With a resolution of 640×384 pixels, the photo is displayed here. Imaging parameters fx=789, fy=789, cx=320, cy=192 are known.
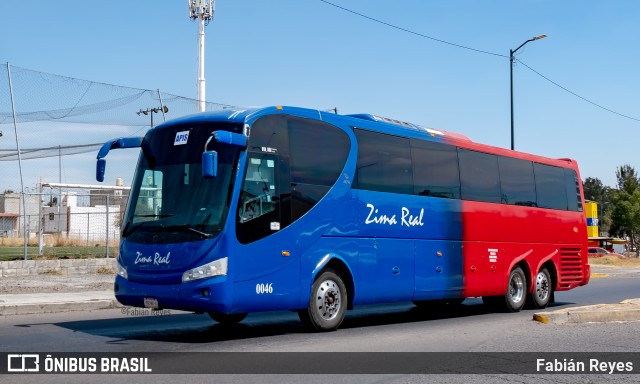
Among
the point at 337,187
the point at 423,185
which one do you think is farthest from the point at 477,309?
Answer: the point at 337,187

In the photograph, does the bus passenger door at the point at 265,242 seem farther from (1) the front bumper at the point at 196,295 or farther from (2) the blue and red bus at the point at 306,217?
(1) the front bumper at the point at 196,295

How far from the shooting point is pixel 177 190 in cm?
1095

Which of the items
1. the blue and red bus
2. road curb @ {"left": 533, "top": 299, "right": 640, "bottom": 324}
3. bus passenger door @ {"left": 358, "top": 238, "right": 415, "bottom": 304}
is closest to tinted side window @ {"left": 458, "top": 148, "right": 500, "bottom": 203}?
the blue and red bus

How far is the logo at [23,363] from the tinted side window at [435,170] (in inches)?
299

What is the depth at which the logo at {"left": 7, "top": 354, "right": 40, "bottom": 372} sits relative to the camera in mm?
8172

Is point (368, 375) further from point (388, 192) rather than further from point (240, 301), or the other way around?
point (388, 192)

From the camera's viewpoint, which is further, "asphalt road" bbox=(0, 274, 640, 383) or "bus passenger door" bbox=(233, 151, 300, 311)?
"bus passenger door" bbox=(233, 151, 300, 311)

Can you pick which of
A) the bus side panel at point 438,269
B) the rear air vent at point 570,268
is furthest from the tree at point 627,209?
the bus side panel at point 438,269

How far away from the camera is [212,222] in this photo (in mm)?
10539

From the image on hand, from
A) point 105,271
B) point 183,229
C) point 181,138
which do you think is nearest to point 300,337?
point 183,229

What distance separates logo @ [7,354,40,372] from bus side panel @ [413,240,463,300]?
7103 mm

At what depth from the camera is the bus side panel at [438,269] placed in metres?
14.2

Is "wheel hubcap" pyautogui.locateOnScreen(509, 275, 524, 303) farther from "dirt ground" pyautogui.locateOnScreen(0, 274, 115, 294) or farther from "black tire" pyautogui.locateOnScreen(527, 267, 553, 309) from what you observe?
"dirt ground" pyautogui.locateOnScreen(0, 274, 115, 294)

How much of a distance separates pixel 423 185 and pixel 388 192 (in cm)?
118
